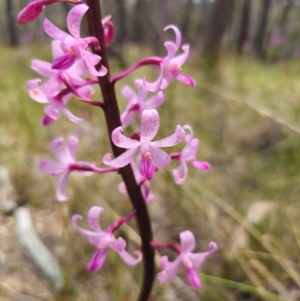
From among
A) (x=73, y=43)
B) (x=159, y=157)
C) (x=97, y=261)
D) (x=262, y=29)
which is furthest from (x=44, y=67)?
(x=262, y=29)

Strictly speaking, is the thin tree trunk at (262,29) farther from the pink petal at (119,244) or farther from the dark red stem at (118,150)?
the pink petal at (119,244)

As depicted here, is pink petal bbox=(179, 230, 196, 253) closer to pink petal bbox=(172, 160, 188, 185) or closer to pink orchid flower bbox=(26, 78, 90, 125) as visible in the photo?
pink petal bbox=(172, 160, 188, 185)

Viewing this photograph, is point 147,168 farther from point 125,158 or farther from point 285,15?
point 285,15

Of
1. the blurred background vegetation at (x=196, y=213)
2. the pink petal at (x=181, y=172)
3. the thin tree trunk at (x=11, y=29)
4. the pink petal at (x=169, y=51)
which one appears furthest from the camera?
the thin tree trunk at (x=11, y=29)

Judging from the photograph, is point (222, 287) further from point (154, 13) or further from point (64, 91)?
point (154, 13)

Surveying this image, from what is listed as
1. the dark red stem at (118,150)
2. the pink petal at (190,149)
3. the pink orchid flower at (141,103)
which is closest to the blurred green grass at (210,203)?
the dark red stem at (118,150)

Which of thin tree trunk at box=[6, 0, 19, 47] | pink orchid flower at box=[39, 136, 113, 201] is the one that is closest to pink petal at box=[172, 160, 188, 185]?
pink orchid flower at box=[39, 136, 113, 201]
